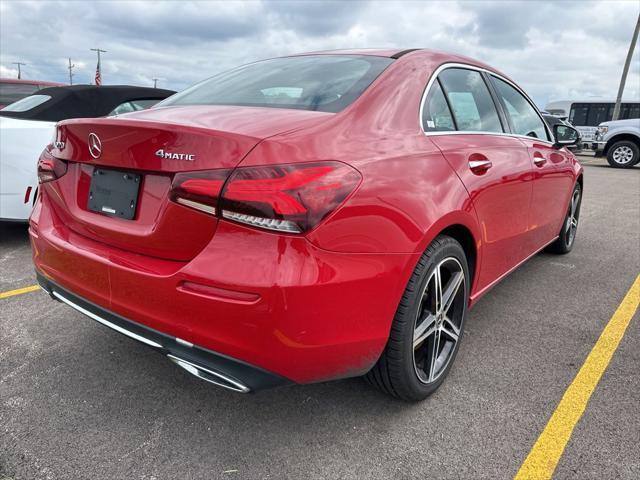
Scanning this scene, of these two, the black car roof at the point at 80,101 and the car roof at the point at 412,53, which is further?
the black car roof at the point at 80,101

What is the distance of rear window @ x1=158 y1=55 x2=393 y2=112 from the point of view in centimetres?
202

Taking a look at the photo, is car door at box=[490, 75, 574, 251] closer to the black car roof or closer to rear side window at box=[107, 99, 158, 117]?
rear side window at box=[107, 99, 158, 117]

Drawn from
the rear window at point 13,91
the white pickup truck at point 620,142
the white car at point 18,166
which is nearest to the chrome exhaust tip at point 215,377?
the white car at point 18,166

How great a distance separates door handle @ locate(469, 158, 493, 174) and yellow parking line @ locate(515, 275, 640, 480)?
115 centimetres

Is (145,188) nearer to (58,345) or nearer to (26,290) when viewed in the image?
(58,345)

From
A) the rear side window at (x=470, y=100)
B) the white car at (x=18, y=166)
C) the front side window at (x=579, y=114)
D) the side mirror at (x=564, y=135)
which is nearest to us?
the rear side window at (x=470, y=100)

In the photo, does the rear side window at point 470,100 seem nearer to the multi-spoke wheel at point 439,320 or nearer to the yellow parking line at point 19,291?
the multi-spoke wheel at point 439,320

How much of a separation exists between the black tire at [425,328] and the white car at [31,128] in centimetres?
351

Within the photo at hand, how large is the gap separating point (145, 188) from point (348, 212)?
0.74 m

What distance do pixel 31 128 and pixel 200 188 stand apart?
3.41 m

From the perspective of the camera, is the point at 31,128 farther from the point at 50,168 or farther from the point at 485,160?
the point at 485,160

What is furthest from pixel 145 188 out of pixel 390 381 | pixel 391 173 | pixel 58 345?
pixel 58 345

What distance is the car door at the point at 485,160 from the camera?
2.30 m

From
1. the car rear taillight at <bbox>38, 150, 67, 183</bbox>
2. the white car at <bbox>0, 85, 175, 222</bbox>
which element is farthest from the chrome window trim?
the white car at <bbox>0, 85, 175, 222</bbox>
